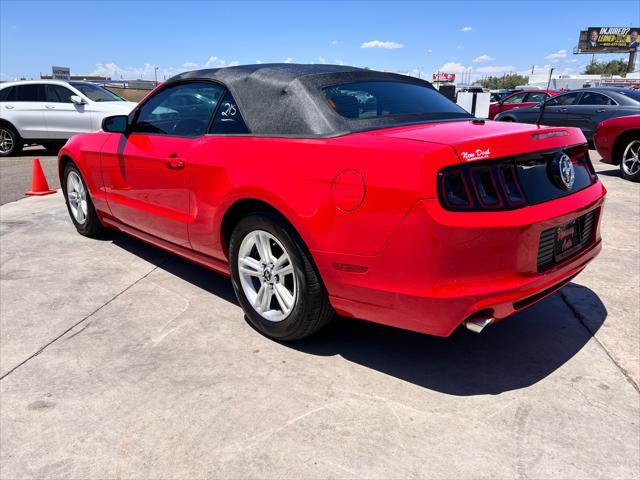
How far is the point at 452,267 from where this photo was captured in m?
2.24

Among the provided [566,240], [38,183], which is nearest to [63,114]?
[38,183]

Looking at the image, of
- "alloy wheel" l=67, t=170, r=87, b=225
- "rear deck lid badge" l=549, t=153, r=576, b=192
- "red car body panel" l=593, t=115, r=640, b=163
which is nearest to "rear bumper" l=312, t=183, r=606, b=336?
"rear deck lid badge" l=549, t=153, r=576, b=192

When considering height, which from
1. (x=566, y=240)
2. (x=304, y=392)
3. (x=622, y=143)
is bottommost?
(x=304, y=392)

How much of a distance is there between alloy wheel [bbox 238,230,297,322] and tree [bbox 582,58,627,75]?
10722 centimetres

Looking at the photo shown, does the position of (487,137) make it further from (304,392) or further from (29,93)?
(29,93)

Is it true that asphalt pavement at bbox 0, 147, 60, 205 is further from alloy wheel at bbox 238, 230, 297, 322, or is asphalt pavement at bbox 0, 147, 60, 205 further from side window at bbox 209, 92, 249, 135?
alloy wheel at bbox 238, 230, 297, 322

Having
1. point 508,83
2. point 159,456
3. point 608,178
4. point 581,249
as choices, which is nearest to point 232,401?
point 159,456

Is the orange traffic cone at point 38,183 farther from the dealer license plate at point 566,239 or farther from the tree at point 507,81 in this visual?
the tree at point 507,81

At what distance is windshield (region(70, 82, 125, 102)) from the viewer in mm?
11656

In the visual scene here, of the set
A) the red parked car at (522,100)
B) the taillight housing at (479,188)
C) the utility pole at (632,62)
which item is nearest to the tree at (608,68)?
the utility pole at (632,62)

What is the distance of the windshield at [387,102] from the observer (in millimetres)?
2928

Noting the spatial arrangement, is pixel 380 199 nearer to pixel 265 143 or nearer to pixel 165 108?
pixel 265 143

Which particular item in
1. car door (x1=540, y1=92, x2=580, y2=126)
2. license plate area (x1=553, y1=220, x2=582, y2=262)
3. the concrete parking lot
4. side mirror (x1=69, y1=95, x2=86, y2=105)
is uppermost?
side mirror (x1=69, y1=95, x2=86, y2=105)

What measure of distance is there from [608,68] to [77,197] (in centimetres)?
11044
